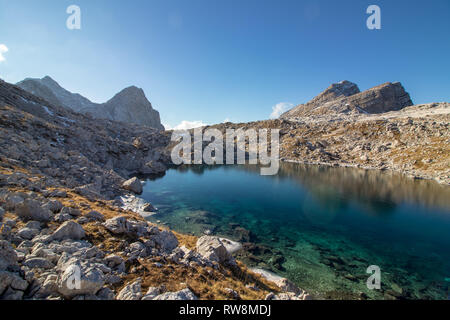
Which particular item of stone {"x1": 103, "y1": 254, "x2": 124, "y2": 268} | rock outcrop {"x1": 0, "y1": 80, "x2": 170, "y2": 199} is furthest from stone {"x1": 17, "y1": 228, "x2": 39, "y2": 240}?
stone {"x1": 103, "y1": 254, "x2": 124, "y2": 268}

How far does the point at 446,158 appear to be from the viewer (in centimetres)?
5978

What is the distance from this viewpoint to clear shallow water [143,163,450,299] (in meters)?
16.5

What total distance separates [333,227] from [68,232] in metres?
31.1

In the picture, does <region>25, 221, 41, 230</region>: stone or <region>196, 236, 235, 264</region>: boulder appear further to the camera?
<region>196, 236, 235, 264</region>: boulder

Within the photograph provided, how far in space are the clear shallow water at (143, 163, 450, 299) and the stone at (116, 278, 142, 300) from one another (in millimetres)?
13514

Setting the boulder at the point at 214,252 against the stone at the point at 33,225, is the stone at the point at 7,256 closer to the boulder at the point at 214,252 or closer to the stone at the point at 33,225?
the stone at the point at 33,225

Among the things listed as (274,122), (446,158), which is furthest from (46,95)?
(446,158)

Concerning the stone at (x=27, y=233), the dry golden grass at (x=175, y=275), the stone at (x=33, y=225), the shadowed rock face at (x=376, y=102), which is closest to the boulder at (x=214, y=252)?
the dry golden grass at (x=175, y=275)

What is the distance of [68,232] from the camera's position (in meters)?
9.58

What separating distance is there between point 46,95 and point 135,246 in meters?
194

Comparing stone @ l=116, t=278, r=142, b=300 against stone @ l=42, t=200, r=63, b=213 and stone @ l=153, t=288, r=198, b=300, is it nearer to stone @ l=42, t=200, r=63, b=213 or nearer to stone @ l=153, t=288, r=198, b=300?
stone @ l=153, t=288, r=198, b=300

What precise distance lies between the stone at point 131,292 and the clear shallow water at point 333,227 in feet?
44.3

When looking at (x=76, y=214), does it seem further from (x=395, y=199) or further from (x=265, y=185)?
(x=395, y=199)
